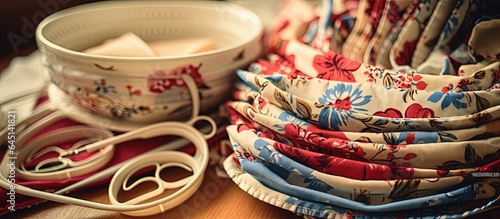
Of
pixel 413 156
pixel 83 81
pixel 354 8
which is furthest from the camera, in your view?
pixel 354 8

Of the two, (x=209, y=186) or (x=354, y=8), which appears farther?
(x=354, y=8)

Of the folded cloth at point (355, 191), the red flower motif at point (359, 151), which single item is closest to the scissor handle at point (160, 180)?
the folded cloth at point (355, 191)

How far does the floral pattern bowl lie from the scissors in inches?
1.0

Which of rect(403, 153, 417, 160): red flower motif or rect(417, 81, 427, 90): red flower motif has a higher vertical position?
rect(417, 81, 427, 90): red flower motif

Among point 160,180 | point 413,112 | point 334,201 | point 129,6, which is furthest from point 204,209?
point 129,6

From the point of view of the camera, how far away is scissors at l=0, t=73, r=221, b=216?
464mm

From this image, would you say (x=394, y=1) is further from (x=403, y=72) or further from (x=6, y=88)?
(x=6, y=88)

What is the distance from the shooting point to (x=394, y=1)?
0.54 meters

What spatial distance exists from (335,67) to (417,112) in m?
0.13

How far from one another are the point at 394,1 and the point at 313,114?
222 millimetres

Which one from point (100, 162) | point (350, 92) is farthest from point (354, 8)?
point (100, 162)

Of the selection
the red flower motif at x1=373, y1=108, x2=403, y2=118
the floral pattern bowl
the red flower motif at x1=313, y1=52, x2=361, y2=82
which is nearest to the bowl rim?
the floral pattern bowl

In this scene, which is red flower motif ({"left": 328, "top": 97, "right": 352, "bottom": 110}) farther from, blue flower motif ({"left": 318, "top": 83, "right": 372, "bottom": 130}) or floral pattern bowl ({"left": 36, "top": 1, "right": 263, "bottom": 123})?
floral pattern bowl ({"left": 36, "top": 1, "right": 263, "bottom": 123})

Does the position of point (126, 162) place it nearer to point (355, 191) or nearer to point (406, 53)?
point (355, 191)
